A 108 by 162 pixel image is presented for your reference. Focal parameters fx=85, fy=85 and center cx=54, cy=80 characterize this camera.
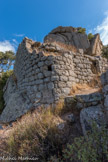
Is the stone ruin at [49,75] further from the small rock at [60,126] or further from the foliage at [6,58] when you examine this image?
the foliage at [6,58]

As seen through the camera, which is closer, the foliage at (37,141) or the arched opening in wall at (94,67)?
the foliage at (37,141)

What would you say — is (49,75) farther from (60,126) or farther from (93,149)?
(93,149)

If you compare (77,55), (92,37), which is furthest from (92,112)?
(92,37)

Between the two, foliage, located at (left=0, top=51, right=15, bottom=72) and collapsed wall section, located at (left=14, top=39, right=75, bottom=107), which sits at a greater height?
foliage, located at (left=0, top=51, right=15, bottom=72)

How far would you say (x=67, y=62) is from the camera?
4164mm

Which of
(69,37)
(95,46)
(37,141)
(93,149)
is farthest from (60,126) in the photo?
(69,37)

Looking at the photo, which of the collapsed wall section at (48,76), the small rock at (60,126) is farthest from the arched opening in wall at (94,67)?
the small rock at (60,126)

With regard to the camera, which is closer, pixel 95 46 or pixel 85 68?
pixel 85 68

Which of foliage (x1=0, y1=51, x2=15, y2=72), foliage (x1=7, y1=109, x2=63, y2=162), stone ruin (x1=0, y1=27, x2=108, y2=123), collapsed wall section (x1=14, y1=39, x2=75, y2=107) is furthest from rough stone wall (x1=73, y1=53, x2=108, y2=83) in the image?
foliage (x1=0, y1=51, x2=15, y2=72)

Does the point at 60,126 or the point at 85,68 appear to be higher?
the point at 85,68

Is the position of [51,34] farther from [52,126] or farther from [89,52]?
[52,126]

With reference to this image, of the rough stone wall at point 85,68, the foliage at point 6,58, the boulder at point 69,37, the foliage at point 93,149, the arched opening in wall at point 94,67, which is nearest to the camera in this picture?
the foliage at point 93,149

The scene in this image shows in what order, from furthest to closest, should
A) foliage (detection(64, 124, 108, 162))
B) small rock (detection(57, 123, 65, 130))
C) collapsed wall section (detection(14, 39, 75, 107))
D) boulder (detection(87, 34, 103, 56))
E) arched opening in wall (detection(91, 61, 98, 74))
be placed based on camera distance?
boulder (detection(87, 34, 103, 56)) → arched opening in wall (detection(91, 61, 98, 74)) → collapsed wall section (detection(14, 39, 75, 107)) → small rock (detection(57, 123, 65, 130)) → foliage (detection(64, 124, 108, 162))

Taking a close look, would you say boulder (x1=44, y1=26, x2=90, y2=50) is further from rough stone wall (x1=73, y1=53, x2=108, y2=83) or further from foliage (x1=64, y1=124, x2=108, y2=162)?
foliage (x1=64, y1=124, x2=108, y2=162)
